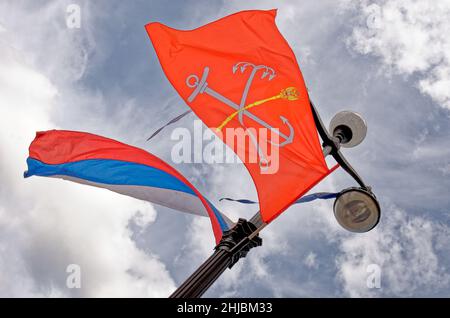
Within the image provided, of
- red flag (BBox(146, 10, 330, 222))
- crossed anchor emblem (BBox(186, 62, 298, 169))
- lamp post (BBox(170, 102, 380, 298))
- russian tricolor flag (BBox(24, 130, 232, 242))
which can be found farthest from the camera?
russian tricolor flag (BBox(24, 130, 232, 242))

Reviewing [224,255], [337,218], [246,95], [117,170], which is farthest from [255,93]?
[117,170]

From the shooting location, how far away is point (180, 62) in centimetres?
1045

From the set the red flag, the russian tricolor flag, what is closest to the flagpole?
the red flag

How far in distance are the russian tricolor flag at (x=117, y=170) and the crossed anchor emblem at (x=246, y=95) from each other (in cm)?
201

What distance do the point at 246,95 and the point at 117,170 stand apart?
140 inches

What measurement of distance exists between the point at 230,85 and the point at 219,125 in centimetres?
111

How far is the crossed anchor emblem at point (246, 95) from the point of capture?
8.66 metres

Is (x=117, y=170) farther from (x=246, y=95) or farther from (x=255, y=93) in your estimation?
(x=255, y=93)

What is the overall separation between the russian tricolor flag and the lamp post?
7.38 ft

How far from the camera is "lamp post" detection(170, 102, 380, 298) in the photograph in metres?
6.90

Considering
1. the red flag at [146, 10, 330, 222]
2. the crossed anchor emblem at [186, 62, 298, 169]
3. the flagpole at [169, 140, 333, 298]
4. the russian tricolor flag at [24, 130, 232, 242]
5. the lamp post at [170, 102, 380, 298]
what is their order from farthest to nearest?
1. the russian tricolor flag at [24, 130, 232, 242]
2. the crossed anchor emblem at [186, 62, 298, 169]
3. the red flag at [146, 10, 330, 222]
4. the lamp post at [170, 102, 380, 298]
5. the flagpole at [169, 140, 333, 298]

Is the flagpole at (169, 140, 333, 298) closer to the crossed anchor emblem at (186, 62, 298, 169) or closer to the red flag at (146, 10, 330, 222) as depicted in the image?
the red flag at (146, 10, 330, 222)

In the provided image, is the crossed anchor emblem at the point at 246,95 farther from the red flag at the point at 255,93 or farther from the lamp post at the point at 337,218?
the lamp post at the point at 337,218
